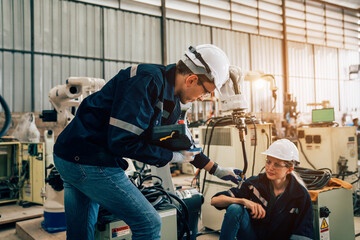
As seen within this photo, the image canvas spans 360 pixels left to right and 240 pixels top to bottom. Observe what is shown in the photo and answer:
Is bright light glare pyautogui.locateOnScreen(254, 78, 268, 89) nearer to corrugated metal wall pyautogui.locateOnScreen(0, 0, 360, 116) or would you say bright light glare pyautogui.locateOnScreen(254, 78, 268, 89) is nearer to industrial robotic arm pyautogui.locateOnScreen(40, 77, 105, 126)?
corrugated metal wall pyautogui.locateOnScreen(0, 0, 360, 116)

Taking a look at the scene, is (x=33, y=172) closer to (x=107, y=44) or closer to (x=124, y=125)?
(x=124, y=125)

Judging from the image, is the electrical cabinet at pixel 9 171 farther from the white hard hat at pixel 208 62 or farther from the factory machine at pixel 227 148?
the white hard hat at pixel 208 62

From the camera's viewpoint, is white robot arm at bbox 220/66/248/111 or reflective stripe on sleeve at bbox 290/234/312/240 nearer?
reflective stripe on sleeve at bbox 290/234/312/240

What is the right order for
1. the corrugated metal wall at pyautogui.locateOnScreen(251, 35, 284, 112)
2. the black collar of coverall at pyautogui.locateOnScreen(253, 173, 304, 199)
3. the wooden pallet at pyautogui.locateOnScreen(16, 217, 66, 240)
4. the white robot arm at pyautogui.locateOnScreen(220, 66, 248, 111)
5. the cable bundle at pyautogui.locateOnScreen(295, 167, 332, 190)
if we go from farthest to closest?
1. the corrugated metal wall at pyautogui.locateOnScreen(251, 35, 284, 112)
2. the wooden pallet at pyautogui.locateOnScreen(16, 217, 66, 240)
3. the white robot arm at pyautogui.locateOnScreen(220, 66, 248, 111)
4. the cable bundle at pyautogui.locateOnScreen(295, 167, 332, 190)
5. the black collar of coverall at pyautogui.locateOnScreen(253, 173, 304, 199)

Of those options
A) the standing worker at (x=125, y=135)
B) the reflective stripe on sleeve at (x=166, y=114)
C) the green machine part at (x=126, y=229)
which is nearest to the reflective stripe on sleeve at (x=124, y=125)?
the standing worker at (x=125, y=135)

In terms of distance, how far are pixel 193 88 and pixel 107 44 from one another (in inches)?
222

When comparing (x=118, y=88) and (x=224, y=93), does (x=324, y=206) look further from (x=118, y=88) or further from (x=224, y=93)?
(x=118, y=88)

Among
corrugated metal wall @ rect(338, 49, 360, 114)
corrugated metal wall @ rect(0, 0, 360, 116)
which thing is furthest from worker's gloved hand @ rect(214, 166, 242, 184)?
corrugated metal wall @ rect(338, 49, 360, 114)

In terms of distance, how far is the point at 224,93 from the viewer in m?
2.34

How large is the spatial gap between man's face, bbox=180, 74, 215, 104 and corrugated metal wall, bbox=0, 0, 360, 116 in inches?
206

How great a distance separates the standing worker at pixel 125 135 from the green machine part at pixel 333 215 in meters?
1.22

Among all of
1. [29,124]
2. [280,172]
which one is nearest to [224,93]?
[280,172]

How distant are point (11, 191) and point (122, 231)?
2.96 metres

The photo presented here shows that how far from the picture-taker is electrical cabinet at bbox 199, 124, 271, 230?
8.55 feet
